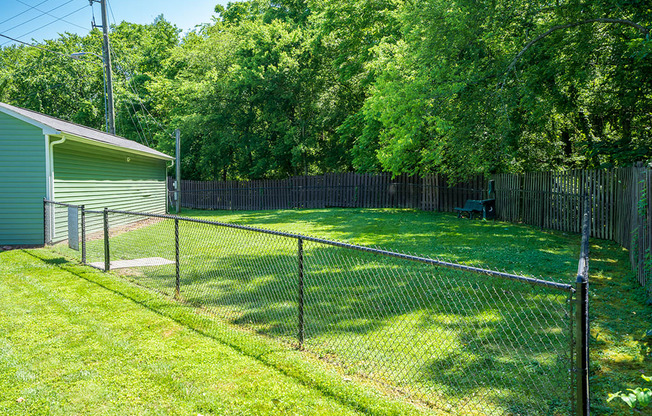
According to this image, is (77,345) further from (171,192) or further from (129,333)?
(171,192)

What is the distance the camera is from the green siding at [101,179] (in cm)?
1234

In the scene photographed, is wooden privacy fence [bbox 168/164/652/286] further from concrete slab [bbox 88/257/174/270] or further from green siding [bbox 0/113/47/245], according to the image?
green siding [bbox 0/113/47/245]

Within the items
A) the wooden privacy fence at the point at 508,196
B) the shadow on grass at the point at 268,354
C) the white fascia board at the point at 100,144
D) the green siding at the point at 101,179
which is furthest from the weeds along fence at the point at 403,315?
the white fascia board at the point at 100,144

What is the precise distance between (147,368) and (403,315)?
3068mm

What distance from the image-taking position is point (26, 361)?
436cm

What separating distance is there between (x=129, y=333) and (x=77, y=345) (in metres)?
0.53

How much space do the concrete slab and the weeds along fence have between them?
0.07 ft

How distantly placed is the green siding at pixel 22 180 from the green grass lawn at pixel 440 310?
1927 mm

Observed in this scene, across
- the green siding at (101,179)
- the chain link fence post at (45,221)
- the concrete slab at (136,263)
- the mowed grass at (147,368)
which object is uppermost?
the green siding at (101,179)

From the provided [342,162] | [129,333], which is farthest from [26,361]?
[342,162]

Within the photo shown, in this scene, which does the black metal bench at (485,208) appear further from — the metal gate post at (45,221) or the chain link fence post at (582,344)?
the chain link fence post at (582,344)

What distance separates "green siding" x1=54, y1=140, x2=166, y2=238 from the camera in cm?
1234

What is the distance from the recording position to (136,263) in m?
8.93

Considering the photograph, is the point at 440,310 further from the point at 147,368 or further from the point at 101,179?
the point at 101,179
